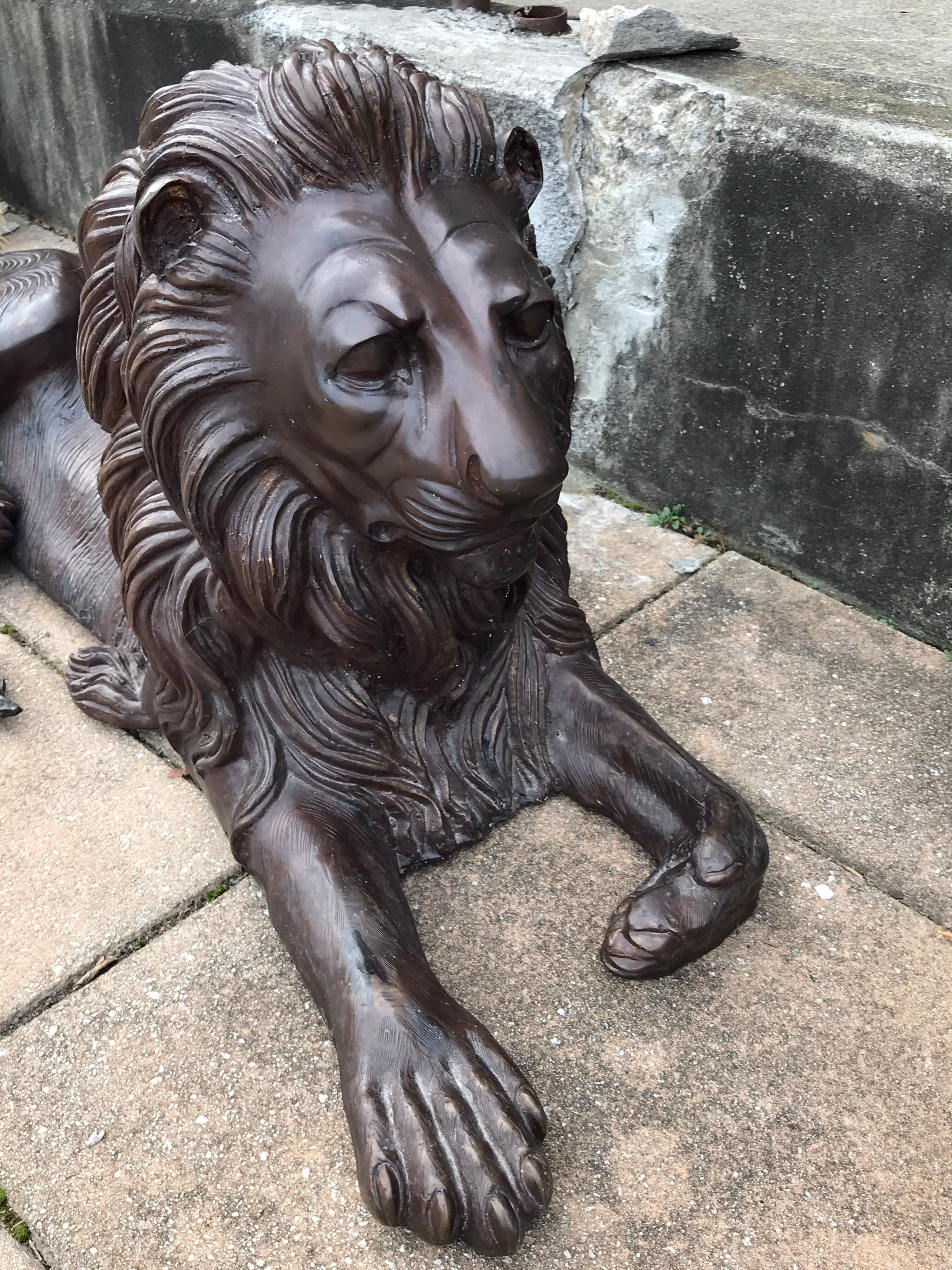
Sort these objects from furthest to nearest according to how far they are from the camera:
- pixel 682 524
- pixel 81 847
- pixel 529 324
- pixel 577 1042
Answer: pixel 682 524 → pixel 81 847 → pixel 577 1042 → pixel 529 324

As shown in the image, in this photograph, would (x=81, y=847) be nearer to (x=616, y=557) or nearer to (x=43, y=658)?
(x=43, y=658)

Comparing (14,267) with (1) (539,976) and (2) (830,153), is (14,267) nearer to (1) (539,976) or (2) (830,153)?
(2) (830,153)

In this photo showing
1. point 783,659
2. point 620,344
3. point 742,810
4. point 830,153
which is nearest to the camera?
point 742,810

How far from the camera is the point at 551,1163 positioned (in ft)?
5.64

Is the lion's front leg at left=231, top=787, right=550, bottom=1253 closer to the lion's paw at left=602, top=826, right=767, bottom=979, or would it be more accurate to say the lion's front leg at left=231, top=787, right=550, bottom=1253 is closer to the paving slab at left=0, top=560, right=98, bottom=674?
the lion's paw at left=602, top=826, right=767, bottom=979

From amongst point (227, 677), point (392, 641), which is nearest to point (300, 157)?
point (392, 641)

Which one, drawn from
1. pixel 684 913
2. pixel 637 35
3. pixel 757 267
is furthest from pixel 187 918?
pixel 637 35

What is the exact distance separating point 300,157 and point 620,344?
1.96 m

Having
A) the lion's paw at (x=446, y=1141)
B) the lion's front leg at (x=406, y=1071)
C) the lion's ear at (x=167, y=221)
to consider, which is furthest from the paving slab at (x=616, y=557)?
the lion's ear at (x=167, y=221)

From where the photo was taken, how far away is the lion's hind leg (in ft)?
8.23

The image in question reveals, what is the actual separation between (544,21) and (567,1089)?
3.21m

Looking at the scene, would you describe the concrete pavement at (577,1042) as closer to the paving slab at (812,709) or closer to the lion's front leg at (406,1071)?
the paving slab at (812,709)

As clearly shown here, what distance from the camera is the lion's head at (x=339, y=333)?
152 centimetres

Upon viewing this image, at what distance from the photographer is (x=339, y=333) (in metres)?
1.50
